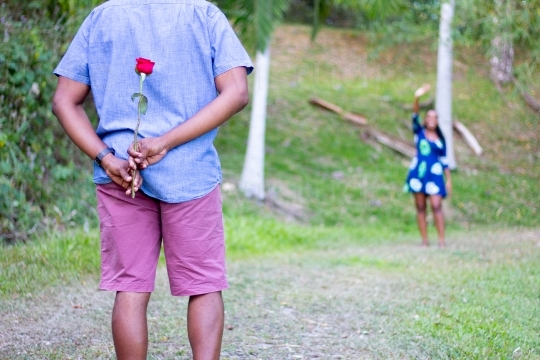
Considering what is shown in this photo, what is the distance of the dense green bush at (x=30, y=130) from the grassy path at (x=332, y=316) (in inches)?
64.2

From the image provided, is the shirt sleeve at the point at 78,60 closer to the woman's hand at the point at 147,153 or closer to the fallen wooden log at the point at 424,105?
the woman's hand at the point at 147,153

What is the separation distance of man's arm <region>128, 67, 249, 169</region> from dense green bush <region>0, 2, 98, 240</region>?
13.1 ft

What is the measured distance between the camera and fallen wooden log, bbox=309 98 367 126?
17.8 meters

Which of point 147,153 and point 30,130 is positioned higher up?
point 147,153

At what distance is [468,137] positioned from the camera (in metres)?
18.1

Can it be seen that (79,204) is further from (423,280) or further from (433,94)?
(433,94)

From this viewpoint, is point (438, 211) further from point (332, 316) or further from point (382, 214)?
point (332, 316)

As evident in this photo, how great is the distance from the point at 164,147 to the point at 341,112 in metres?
15.8

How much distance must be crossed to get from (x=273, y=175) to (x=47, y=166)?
6844mm

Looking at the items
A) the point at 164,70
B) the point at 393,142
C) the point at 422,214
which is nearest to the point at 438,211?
the point at 422,214

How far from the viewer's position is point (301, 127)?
670 inches

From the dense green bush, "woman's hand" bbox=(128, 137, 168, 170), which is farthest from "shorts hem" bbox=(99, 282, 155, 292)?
the dense green bush

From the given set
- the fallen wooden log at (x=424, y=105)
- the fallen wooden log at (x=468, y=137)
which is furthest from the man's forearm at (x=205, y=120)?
the fallen wooden log at (x=424, y=105)

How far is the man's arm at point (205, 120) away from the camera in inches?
102
